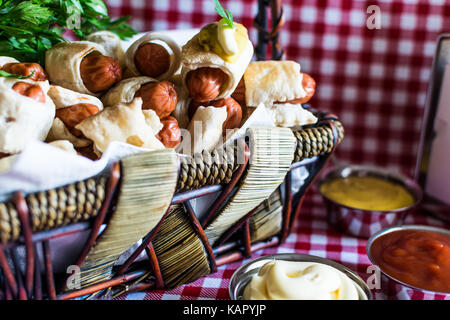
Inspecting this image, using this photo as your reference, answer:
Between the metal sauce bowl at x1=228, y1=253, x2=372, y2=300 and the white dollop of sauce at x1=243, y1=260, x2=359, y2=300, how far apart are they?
0.02 metres

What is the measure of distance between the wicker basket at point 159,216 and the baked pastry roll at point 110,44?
0.90 ft

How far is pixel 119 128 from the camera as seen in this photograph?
25.2 inches

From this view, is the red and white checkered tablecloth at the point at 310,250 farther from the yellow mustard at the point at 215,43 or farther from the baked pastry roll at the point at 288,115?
the yellow mustard at the point at 215,43

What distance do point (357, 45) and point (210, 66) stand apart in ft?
2.18

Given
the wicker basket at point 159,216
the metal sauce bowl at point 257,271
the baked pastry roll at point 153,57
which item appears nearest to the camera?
the wicker basket at point 159,216

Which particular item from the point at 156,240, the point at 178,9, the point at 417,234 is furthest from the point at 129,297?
the point at 178,9

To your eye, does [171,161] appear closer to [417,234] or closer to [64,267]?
[64,267]

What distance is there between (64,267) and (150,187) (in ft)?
0.54

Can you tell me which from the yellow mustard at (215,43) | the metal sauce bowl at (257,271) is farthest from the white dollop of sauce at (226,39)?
the metal sauce bowl at (257,271)

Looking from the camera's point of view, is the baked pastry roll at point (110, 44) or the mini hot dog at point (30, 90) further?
the baked pastry roll at point (110, 44)

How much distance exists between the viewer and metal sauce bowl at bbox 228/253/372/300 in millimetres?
665

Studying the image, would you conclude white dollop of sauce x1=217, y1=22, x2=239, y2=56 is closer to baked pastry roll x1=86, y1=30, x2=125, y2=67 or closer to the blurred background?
baked pastry roll x1=86, y1=30, x2=125, y2=67

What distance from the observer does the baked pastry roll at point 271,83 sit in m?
0.79

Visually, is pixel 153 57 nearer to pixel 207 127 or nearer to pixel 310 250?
pixel 207 127
